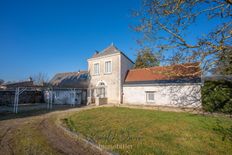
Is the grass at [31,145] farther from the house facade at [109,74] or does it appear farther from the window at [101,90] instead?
the window at [101,90]

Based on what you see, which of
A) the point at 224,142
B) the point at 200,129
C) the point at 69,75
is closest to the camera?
the point at 224,142

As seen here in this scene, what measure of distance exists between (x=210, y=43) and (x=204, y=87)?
331 inches

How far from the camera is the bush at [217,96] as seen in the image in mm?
10741

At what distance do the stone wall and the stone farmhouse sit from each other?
3.71m

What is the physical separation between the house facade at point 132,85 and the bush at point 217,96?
1.15 meters

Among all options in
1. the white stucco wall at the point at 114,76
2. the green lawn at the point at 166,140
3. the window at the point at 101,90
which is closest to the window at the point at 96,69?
the white stucco wall at the point at 114,76

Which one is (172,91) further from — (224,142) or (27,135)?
(27,135)

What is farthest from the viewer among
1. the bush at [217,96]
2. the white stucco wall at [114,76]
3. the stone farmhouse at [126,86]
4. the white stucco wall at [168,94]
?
the white stucco wall at [114,76]

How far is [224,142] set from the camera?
4934 mm

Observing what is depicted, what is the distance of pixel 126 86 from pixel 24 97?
17.4 meters

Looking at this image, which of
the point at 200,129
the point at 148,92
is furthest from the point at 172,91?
the point at 200,129

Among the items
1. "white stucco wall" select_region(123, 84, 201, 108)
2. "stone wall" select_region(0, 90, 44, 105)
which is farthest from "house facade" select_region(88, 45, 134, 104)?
"stone wall" select_region(0, 90, 44, 105)

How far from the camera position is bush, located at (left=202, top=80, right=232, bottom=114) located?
35.2 ft

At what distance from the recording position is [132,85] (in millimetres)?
18141
